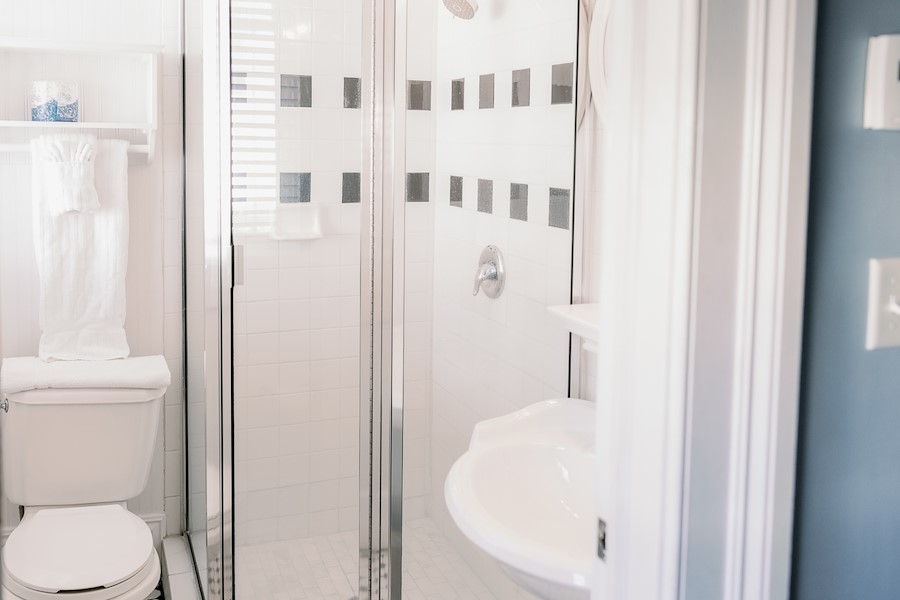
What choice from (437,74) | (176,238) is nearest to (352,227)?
(437,74)

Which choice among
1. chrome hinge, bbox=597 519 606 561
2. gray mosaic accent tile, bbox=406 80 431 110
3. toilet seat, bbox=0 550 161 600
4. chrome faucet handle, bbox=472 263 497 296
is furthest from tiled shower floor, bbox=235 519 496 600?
chrome hinge, bbox=597 519 606 561

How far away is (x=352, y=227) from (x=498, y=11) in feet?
1.83

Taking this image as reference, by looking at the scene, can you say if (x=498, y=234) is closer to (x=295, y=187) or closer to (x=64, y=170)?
(x=295, y=187)

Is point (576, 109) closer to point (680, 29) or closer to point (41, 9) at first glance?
point (680, 29)

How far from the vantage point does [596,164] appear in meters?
2.02

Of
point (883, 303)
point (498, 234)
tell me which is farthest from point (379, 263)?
point (883, 303)

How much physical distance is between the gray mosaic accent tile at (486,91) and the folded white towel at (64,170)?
1381mm

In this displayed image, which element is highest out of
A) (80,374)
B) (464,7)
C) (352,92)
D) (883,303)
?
(464,7)

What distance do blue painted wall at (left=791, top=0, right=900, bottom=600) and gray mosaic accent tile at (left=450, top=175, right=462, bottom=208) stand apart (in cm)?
112

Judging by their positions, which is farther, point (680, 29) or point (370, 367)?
point (370, 367)

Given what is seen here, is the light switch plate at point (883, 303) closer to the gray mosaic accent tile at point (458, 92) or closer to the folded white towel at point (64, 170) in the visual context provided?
the gray mosaic accent tile at point (458, 92)

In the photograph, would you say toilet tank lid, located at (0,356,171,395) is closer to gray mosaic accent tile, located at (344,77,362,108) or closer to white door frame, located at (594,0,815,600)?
gray mosaic accent tile, located at (344,77,362,108)

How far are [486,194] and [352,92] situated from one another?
1.23 feet

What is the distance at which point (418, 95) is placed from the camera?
1993mm
